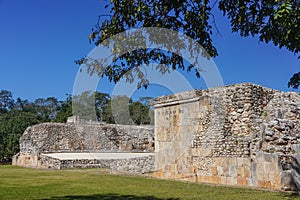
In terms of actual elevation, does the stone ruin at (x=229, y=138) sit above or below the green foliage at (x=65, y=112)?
below

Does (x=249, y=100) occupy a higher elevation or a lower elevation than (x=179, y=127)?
higher

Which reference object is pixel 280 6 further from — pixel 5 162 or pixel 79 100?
pixel 79 100

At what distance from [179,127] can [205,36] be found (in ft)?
21.5

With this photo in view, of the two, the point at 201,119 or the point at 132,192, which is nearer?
the point at 132,192

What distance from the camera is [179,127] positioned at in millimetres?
11719

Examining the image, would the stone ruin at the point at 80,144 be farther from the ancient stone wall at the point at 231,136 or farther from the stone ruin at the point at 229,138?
the ancient stone wall at the point at 231,136

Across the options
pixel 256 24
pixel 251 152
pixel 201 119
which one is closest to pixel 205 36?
pixel 256 24

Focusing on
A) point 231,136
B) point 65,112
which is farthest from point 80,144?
point 65,112

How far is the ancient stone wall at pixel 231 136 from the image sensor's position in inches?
340

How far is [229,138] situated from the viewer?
10383mm

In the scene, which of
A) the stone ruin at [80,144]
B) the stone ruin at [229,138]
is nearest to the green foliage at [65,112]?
the stone ruin at [80,144]

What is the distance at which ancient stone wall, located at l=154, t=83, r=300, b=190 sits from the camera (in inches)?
340

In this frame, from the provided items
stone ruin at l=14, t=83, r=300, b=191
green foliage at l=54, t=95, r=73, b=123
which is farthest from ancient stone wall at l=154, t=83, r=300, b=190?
green foliage at l=54, t=95, r=73, b=123

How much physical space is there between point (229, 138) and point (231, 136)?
4.8 inches
